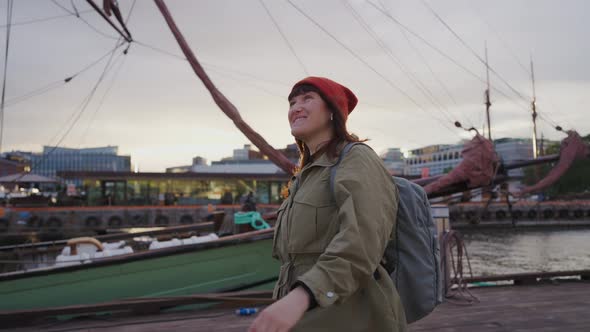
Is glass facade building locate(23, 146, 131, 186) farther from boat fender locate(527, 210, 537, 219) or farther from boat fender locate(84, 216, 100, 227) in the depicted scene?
boat fender locate(527, 210, 537, 219)

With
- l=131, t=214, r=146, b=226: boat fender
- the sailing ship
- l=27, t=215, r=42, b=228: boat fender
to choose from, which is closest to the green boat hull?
the sailing ship

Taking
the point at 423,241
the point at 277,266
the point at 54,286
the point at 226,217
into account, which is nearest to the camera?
the point at 423,241

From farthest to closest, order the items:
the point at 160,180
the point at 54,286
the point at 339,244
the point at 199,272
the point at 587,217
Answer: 1. the point at 587,217
2. the point at 160,180
3. the point at 199,272
4. the point at 54,286
5. the point at 339,244

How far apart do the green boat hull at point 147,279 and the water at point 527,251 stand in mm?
10057

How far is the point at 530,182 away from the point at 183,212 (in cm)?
5163

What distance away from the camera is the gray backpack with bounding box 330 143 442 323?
1.65 m

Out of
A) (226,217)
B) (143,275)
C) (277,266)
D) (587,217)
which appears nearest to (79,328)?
(143,275)

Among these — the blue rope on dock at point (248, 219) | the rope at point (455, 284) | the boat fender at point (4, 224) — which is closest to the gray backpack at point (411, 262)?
the rope at point (455, 284)

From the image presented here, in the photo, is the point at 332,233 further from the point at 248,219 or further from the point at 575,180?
the point at 575,180

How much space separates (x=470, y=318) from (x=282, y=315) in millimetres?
4010

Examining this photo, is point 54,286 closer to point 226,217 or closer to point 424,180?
point 226,217

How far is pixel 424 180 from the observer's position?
10438mm

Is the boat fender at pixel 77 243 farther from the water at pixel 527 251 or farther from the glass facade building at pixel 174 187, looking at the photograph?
the glass facade building at pixel 174 187

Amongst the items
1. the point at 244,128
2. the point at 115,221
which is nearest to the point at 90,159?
the point at 115,221
